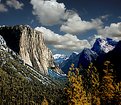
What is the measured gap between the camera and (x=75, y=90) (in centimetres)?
3853

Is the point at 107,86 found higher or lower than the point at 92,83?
lower

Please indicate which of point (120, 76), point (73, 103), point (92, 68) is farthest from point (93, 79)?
point (120, 76)

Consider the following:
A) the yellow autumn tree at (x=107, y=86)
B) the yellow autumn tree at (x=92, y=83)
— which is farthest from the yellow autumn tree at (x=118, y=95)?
the yellow autumn tree at (x=92, y=83)

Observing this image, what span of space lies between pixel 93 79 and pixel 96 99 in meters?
4.76

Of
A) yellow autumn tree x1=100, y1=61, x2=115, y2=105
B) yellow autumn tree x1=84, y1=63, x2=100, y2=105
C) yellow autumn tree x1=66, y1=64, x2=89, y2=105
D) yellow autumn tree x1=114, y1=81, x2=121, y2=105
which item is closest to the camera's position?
yellow autumn tree x1=100, y1=61, x2=115, y2=105

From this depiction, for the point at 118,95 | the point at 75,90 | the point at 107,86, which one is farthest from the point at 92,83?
the point at 118,95

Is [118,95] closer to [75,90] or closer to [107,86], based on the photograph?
[107,86]

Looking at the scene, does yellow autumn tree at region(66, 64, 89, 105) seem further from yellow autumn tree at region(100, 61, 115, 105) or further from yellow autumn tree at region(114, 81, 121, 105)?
yellow autumn tree at region(114, 81, 121, 105)

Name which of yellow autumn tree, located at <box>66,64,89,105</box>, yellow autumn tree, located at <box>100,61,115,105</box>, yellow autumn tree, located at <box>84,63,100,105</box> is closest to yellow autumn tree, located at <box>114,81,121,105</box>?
yellow autumn tree, located at <box>100,61,115,105</box>

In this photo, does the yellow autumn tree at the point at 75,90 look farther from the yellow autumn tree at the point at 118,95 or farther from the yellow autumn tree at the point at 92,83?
the yellow autumn tree at the point at 118,95

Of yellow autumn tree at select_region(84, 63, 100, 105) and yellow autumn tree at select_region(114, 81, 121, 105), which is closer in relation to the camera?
yellow autumn tree at select_region(84, 63, 100, 105)

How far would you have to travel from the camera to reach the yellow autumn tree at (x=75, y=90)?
125ft

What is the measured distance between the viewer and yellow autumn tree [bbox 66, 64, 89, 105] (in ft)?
125

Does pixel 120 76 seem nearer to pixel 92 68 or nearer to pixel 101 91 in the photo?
pixel 101 91
